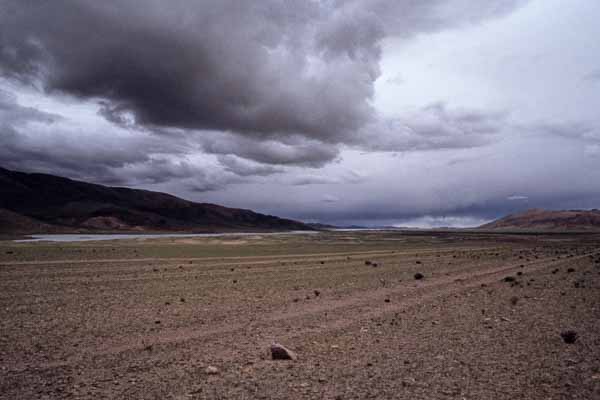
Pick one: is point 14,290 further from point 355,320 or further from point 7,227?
point 7,227

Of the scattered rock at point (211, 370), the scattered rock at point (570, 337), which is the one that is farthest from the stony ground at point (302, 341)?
the scattered rock at point (570, 337)

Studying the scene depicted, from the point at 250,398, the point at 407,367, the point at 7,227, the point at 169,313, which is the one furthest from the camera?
the point at 7,227

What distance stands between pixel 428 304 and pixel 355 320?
150 inches

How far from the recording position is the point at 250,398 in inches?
261

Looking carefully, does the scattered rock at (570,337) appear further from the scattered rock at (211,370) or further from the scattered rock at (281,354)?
the scattered rock at (211,370)

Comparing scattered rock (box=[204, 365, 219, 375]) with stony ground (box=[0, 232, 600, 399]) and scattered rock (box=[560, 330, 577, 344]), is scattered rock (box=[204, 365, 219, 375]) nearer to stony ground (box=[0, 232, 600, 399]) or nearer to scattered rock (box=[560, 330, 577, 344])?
stony ground (box=[0, 232, 600, 399])

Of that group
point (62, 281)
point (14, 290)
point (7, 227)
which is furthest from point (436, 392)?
point (7, 227)

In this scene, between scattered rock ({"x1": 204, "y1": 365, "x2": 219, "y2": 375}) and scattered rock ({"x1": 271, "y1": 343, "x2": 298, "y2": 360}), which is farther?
scattered rock ({"x1": 271, "y1": 343, "x2": 298, "y2": 360})

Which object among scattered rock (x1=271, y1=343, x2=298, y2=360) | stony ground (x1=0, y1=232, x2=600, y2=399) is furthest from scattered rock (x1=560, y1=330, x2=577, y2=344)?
scattered rock (x1=271, y1=343, x2=298, y2=360)

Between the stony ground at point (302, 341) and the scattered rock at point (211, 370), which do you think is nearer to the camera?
the stony ground at point (302, 341)

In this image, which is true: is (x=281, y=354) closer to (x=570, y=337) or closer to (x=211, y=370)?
(x=211, y=370)

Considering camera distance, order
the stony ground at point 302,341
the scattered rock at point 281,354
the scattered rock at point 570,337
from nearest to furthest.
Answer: the stony ground at point 302,341, the scattered rock at point 281,354, the scattered rock at point 570,337

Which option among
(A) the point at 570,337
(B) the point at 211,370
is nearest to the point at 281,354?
(B) the point at 211,370

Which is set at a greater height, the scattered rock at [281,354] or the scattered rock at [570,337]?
the scattered rock at [570,337]
